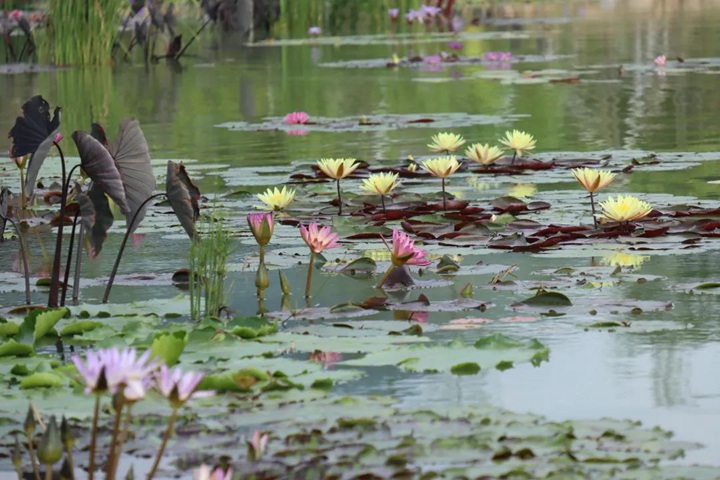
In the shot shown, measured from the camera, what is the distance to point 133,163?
3.49m

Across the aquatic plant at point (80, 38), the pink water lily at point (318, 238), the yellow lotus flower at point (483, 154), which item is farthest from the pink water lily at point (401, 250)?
the aquatic plant at point (80, 38)

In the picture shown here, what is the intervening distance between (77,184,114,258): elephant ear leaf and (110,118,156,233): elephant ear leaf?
0.07 m

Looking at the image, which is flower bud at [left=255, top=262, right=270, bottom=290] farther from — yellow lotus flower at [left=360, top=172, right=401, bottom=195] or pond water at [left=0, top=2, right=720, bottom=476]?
yellow lotus flower at [left=360, top=172, right=401, bottom=195]

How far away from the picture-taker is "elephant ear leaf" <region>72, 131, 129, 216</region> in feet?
10.7

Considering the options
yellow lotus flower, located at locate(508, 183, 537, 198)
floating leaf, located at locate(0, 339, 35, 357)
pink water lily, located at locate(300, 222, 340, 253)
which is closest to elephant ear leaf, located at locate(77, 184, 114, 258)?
pink water lily, located at locate(300, 222, 340, 253)

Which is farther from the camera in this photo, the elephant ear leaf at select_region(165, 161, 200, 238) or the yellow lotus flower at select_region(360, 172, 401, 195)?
the yellow lotus flower at select_region(360, 172, 401, 195)

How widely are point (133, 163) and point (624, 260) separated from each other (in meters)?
1.21

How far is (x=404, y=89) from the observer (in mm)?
A: 10273

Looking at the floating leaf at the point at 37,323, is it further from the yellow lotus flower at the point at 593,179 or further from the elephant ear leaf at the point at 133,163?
the yellow lotus flower at the point at 593,179

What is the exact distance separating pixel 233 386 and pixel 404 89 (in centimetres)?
789

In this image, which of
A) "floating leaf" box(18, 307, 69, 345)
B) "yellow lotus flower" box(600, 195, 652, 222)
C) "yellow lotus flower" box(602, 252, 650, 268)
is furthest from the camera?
"yellow lotus flower" box(600, 195, 652, 222)

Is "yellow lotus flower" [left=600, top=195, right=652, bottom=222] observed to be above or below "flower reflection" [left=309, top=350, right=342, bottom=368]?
above

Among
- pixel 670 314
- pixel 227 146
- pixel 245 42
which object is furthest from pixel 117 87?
pixel 670 314

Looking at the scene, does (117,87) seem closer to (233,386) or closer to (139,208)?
(139,208)
